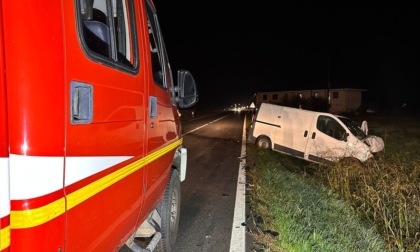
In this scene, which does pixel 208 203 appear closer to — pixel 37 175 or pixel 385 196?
pixel 385 196

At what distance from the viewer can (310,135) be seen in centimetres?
1186

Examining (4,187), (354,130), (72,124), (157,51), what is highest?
(157,51)

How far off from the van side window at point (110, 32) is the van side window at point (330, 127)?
964 centimetres

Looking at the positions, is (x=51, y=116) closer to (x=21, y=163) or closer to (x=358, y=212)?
(x=21, y=163)

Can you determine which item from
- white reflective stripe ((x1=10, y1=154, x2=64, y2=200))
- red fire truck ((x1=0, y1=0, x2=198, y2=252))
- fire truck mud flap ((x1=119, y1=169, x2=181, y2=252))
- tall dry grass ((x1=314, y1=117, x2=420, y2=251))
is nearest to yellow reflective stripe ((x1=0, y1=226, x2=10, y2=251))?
red fire truck ((x1=0, y1=0, x2=198, y2=252))

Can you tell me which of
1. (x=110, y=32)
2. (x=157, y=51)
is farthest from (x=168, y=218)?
(x=110, y=32)

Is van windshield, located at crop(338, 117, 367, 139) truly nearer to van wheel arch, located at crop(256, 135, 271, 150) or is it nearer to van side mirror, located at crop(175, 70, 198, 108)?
van wheel arch, located at crop(256, 135, 271, 150)

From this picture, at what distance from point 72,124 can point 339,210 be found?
4.70 metres

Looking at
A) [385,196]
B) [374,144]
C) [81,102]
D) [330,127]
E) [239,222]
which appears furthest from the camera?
[330,127]

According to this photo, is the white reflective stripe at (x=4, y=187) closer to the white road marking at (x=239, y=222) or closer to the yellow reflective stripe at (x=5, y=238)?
the yellow reflective stripe at (x=5, y=238)

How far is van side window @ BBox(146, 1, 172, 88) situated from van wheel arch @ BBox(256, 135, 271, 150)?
9.98 metres

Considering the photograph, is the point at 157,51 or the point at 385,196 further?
the point at 385,196

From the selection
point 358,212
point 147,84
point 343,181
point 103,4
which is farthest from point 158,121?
point 343,181

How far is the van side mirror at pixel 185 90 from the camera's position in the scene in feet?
13.8
